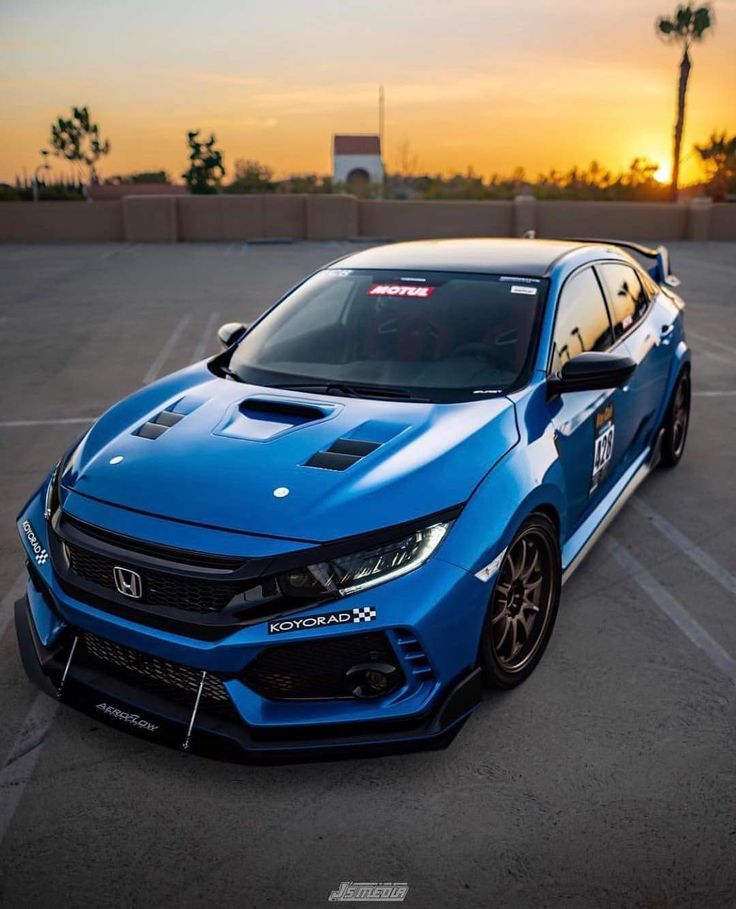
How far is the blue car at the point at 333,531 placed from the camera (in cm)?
278

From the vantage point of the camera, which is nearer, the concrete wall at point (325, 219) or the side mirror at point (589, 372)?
the side mirror at point (589, 372)

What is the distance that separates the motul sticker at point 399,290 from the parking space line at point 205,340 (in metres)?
5.43

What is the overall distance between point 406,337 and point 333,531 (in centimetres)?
167

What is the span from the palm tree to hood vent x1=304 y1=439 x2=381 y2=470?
139ft

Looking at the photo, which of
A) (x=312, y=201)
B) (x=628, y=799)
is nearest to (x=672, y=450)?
(x=628, y=799)

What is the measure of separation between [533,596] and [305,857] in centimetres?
141

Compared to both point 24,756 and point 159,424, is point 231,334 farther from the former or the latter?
point 24,756

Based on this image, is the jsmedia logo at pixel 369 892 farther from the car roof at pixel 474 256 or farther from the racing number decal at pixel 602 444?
the car roof at pixel 474 256

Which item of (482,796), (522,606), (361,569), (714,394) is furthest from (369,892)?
(714,394)

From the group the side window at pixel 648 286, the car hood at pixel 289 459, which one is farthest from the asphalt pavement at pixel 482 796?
the side window at pixel 648 286

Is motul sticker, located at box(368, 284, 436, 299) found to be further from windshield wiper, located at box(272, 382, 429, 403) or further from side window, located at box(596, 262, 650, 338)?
side window, located at box(596, 262, 650, 338)

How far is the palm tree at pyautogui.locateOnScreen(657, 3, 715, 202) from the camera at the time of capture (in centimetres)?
4069

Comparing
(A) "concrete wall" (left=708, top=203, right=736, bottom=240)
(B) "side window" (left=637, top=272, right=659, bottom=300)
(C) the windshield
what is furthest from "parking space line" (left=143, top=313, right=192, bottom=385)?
(A) "concrete wall" (left=708, top=203, right=736, bottom=240)

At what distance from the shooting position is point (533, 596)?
3.58 metres
